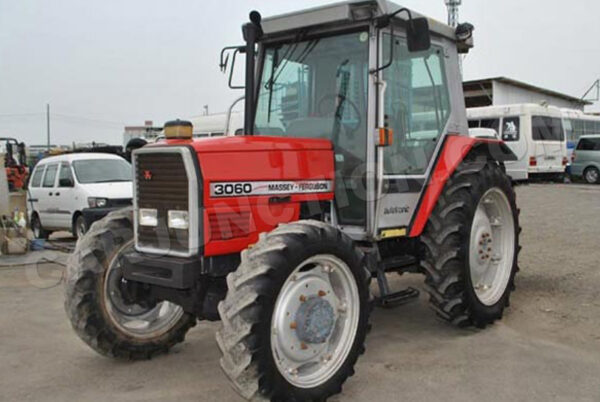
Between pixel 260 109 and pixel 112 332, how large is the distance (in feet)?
6.98

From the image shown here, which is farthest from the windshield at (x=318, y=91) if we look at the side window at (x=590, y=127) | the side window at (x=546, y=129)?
the side window at (x=590, y=127)

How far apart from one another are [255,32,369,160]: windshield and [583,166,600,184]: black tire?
70.4 ft

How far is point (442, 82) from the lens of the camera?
5145 millimetres

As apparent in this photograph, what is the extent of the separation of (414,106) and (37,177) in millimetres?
10220

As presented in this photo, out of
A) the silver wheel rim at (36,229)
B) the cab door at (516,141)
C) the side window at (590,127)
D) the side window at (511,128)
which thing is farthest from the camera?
the side window at (590,127)

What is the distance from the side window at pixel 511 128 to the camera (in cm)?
2038

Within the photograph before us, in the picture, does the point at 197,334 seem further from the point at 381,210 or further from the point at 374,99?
the point at 374,99

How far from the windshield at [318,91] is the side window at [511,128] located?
17.4 m

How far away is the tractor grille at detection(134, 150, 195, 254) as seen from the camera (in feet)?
12.0

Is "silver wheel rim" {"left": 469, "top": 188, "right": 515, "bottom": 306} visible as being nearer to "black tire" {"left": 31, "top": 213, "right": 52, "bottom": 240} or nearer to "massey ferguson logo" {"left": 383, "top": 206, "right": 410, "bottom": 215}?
"massey ferguson logo" {"left": 383, "top": 206, "right": 410, "bottom": 215}

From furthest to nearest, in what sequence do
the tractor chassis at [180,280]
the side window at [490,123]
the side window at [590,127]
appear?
the side window at [590,127]
the side window at [490,123]
the tractor chassis at [180,280]

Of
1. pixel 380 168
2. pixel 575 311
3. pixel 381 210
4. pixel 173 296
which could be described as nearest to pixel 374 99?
pixel 380 168

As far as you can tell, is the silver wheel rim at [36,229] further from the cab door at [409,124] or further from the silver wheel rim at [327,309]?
the silver wheel rim at [327,309]

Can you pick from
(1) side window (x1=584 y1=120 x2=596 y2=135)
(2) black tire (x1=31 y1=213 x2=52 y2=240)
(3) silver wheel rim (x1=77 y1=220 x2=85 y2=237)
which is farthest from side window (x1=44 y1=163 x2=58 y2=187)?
(1) side window (x1=584 y1=120 x2=596 y2=135)
